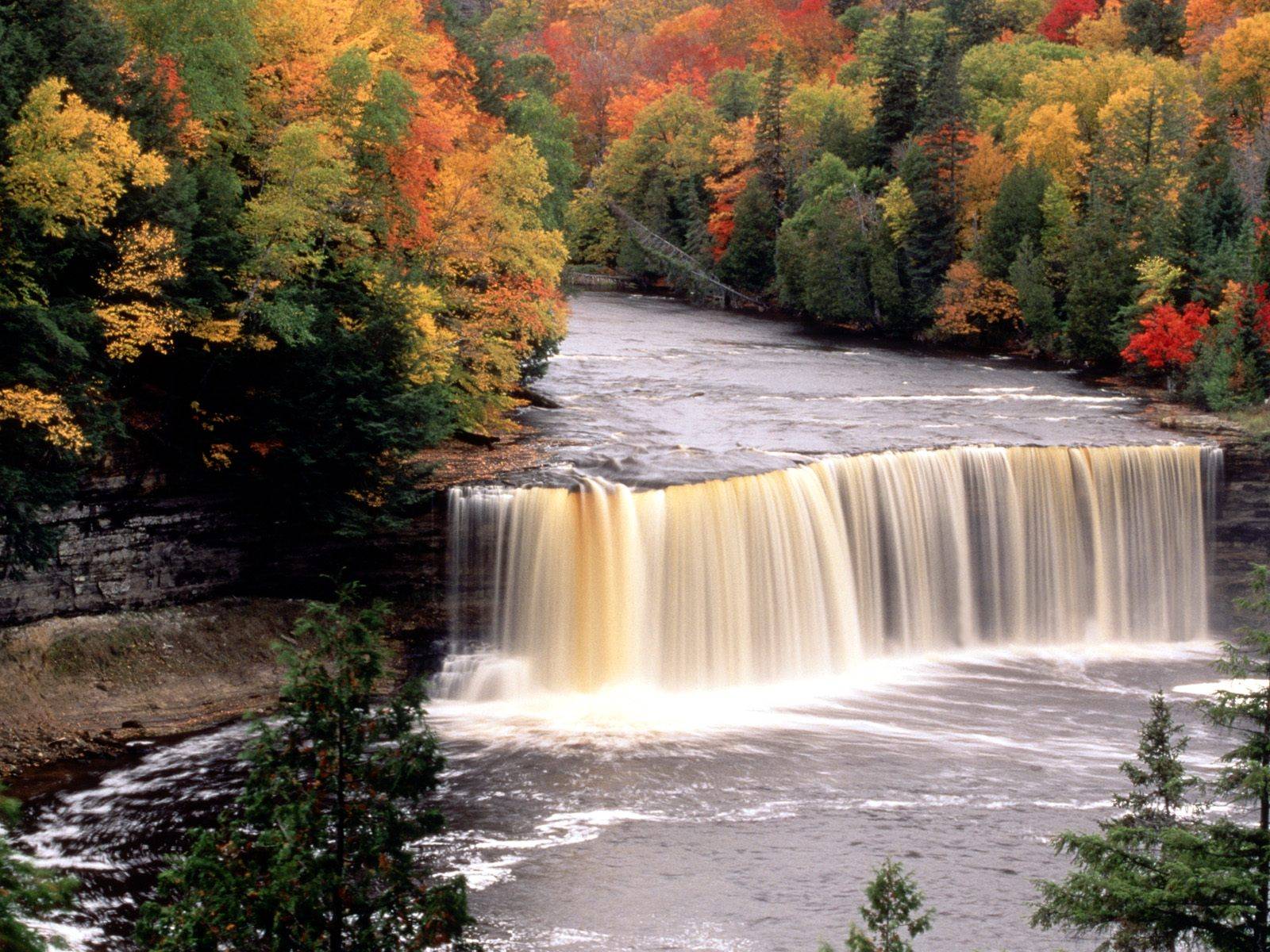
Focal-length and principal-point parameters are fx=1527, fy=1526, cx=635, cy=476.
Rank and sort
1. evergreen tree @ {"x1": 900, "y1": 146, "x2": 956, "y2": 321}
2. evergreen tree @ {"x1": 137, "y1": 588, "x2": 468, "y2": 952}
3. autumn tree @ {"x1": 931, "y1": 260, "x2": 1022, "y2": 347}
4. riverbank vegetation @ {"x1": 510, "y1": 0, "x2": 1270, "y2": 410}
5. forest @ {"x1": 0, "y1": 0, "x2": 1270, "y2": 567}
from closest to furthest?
evergreen tree @ {"x1": 137, "y1": 588, "x2": 468, "y2": 952} → forest @ {"x1": 0, "y1": 0, "x2": 1270, "y2": 567} → riverbank vegetation @ {"x1": 510, "y1": 0, "x2": 1270, "y2": 410} → autumn tree @ {"x1": 931, "y1": 260, "x2": 1022, "y2": 347} → evergreen tree @ {"x1": 900, "y1": 146, "x2": 956, "y2": 321}

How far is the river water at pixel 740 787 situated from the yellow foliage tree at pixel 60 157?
9396mm

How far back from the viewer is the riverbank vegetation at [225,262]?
85.0 feet

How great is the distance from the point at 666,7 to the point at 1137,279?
93504 mm

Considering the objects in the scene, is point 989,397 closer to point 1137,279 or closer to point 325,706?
point 1137,279

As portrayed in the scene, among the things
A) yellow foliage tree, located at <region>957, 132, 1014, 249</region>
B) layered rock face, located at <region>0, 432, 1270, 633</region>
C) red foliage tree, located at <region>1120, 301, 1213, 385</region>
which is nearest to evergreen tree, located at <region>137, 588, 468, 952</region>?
layered rock face, located at <region>0, 432, 1270, 633</region>

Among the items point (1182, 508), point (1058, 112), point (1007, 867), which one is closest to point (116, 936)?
point (1007, 867)

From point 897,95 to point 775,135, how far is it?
10003 mm

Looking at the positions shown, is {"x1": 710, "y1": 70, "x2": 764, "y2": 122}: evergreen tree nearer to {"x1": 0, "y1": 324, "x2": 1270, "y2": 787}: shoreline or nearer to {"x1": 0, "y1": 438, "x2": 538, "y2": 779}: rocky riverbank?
{"x1": 0, "y1": 438, "x2": 538, "y2": 779}: rocky riverbank

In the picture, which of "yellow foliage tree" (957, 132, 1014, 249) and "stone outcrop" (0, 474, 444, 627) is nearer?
"stone outcrop" (0, 474, 444, 627)

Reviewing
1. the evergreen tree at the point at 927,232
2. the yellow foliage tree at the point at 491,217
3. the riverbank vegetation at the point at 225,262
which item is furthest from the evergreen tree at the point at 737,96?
the riverbank vegetation at the point at 225,262

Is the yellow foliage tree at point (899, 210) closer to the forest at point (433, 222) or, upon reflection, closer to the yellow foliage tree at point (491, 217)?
the forest at point (433, 222)

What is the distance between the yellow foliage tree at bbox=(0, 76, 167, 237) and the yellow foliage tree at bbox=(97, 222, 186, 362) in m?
0.98

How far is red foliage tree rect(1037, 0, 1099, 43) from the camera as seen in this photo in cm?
9775

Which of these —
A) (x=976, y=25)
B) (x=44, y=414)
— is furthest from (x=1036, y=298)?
(x=976, y=25)
